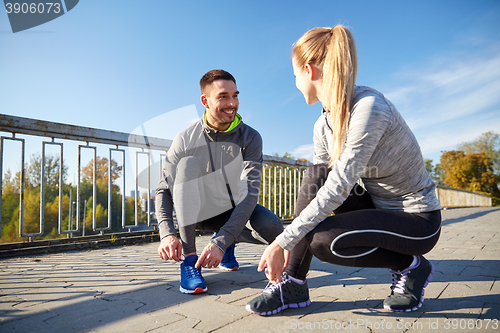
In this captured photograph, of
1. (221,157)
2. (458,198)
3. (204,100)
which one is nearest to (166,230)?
(221,157)

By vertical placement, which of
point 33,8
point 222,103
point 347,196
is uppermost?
point 33,8

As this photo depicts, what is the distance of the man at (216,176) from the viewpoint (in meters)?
1.92

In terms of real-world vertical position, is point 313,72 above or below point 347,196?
above

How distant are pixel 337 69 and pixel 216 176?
1233mm

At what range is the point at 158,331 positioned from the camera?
3.99 ft

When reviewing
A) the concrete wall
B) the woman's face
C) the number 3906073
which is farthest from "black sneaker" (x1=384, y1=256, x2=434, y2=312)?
the concrete wall

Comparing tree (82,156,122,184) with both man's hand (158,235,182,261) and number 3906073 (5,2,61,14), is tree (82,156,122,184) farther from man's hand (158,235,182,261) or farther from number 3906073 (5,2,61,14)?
man's hand (158,235,182,261)

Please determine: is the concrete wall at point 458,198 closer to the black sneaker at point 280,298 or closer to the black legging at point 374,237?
the black legging at point 374,237

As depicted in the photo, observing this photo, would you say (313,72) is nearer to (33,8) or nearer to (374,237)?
(374,237)

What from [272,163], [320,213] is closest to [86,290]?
[320,213]

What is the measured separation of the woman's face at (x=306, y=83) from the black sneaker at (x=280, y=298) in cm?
94

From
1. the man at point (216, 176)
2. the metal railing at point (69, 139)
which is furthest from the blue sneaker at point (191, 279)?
the metal railing at point (69, 139)

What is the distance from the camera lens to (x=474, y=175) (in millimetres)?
31328

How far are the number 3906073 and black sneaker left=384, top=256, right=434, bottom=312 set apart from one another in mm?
4287
